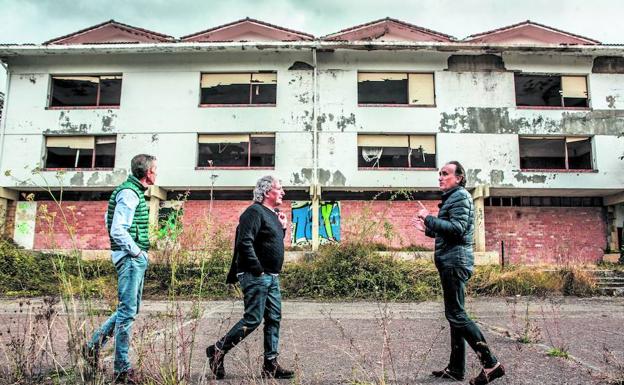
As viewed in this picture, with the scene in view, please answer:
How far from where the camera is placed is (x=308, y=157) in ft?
60.7

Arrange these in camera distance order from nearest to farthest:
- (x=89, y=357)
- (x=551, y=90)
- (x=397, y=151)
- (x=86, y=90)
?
(x=89, y=357) → (x=397, y=151) → (x=551, y=90) → (x=86, y=90)

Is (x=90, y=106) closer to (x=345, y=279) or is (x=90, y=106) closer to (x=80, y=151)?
(x=80, y=151)

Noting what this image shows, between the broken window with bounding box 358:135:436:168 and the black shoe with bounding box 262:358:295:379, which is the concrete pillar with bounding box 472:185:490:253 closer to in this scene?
the broken window with bounding box 358:135:436:168

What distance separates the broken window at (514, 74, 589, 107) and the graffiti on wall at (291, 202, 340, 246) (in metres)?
9.07

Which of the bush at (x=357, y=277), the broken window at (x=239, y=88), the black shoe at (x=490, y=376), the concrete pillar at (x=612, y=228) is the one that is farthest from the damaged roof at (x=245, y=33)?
the black shoe at (x=490, y=376)

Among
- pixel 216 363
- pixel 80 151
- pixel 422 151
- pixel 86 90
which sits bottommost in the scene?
pixel 216 363

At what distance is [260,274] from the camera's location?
3.80 metres

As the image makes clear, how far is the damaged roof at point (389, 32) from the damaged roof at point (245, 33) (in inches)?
66.5

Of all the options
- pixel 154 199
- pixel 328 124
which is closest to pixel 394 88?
pixel 328 124

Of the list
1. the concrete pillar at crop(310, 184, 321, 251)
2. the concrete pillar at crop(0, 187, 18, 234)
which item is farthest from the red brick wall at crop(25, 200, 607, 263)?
the concrete pillar at crop(310, 184, 321, 251)

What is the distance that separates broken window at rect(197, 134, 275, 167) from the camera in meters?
19.0

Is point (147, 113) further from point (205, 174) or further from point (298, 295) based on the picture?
point (298, 295)

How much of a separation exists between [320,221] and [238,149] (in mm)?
4535

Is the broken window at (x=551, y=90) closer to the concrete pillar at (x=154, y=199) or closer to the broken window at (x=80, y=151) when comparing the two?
the concrete pillar at (x=154, y=199)
